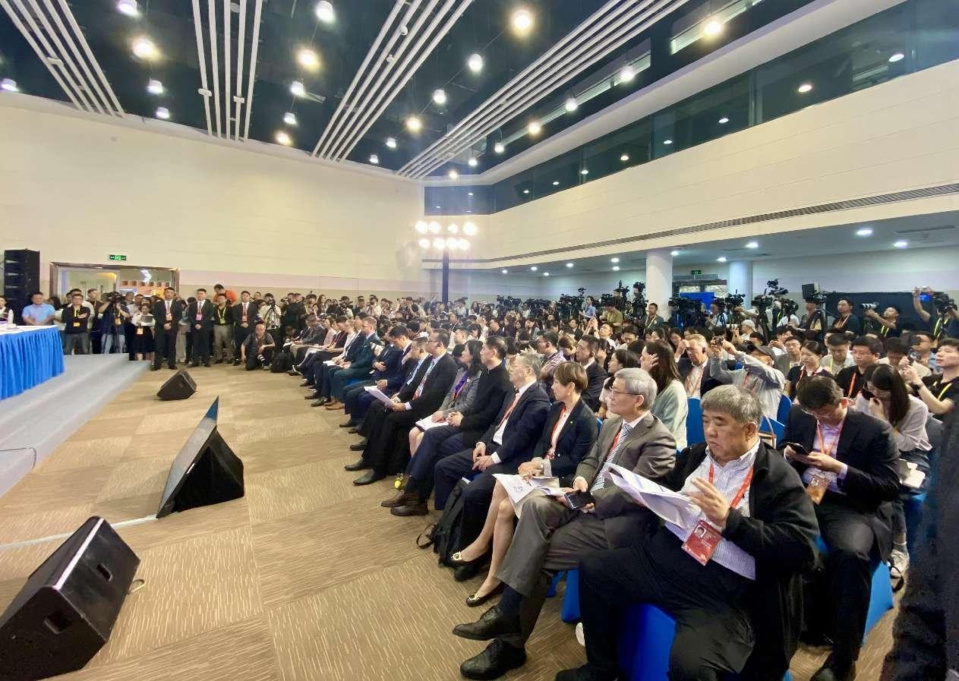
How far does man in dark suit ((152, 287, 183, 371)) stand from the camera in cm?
802

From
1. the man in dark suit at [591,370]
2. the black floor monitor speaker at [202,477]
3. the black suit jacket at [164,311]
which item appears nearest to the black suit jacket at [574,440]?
the man in dark suit at [591,370]

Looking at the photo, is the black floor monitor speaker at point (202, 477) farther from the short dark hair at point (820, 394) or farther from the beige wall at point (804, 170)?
the beige wall at point (804, 170)

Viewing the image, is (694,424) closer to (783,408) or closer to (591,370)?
(783,408)

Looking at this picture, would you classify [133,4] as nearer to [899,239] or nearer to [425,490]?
[425,490]

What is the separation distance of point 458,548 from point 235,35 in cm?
831

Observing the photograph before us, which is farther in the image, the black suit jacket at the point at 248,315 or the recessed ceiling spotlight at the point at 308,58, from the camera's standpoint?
the black suit jacket at the point at 248,315

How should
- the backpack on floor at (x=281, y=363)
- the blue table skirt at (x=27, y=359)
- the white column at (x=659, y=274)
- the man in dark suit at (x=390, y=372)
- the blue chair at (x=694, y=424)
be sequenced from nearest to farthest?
the blue chair at (x=694, y=424)
the blue table skirt at (x=27, y=359)
the man in dark suit at (x=390, y=372)
the backpack on floor at (x=281, y=363)
the white column at (x=659, y=274)

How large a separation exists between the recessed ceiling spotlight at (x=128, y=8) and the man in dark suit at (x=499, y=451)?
306 inches

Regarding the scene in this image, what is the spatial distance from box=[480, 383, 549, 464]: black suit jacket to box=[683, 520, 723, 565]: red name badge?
45.5 inches

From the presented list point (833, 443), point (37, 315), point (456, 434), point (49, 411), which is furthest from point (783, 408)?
point (37, 315)

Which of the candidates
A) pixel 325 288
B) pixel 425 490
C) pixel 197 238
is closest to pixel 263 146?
pixel 197 238

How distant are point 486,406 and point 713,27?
726cm

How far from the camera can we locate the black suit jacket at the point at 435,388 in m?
3.63

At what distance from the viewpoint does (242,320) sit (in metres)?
8.95
